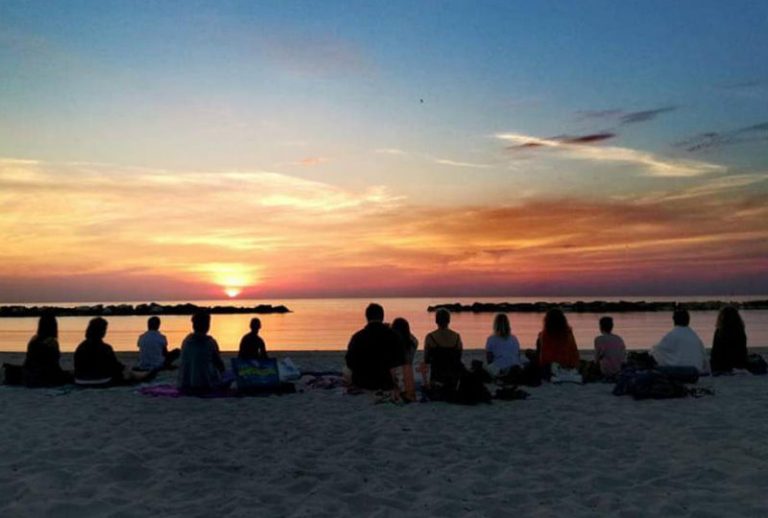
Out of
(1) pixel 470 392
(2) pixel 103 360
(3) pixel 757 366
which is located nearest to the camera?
(1) pixel 470 392

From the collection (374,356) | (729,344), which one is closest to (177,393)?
(374,356)

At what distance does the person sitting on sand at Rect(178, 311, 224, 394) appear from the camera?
12219 mm

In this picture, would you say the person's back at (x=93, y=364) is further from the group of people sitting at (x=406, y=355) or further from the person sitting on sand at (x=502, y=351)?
the person sitting on sand at (x=502, y=351)

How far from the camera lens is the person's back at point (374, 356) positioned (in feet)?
37.8

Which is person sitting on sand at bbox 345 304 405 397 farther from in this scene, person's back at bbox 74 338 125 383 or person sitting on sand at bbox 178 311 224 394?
person's back at bbox 74 338 125 383

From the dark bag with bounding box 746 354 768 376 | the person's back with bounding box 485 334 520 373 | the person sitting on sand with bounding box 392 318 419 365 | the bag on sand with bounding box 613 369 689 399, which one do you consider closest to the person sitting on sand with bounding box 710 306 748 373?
the dark bag with bounding box 746 354 768 376

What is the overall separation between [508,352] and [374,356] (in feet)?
10.5

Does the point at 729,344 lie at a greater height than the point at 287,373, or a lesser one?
greater

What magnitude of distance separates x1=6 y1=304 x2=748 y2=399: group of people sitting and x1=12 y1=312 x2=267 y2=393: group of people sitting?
0.02 m

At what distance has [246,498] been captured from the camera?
20.3 ft

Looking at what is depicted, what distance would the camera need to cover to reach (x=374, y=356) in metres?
12.0

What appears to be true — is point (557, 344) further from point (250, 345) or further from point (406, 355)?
point (250, 345)

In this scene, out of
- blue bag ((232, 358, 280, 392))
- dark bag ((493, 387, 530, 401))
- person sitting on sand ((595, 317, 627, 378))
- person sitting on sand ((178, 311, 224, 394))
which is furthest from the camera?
person sitting on sand ((595, 317, 627, 378))

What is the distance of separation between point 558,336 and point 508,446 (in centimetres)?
616
